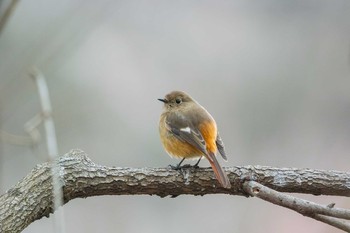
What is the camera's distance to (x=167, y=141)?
153 inches

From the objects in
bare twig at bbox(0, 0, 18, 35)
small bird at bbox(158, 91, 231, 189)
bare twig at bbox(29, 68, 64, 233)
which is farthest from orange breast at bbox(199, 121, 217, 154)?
bare twig at bbox(0, 0, 18, 35)

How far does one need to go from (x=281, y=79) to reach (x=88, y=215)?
2.91m

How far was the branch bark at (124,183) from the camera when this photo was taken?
3119 mm

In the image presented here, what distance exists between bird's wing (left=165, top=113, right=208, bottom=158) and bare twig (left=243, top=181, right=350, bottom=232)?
0.52 meters

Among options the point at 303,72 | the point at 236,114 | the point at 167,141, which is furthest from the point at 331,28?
the point at 167,141

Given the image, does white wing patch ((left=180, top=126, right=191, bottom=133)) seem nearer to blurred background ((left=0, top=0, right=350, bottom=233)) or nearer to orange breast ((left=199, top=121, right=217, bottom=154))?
orange breast ((left=199, top=121, right=217, bottom=154))

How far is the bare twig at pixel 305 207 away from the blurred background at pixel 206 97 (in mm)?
2601

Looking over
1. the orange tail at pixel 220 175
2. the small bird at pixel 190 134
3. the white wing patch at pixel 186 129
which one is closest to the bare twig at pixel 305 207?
the orange tail at pixel 220 175

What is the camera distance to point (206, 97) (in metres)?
7.15

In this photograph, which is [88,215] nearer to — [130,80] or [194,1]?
[130,80]

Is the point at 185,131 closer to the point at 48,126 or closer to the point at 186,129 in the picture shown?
the point at 186,129

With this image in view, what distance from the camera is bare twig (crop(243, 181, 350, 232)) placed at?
2857 mm

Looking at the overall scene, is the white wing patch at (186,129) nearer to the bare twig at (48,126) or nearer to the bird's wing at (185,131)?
the bird's wing at (185,131)

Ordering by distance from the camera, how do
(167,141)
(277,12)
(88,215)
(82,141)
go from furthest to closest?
(277,12)
(82,141)
(88,215)
(167,141)
